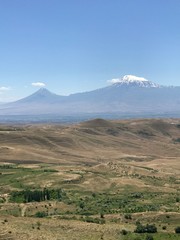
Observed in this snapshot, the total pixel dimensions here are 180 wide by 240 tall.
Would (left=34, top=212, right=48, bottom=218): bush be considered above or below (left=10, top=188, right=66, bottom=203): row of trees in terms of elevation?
above

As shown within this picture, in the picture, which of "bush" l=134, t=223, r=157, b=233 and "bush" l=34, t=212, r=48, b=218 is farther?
"bush" l=34, t=212, r=48, b=218

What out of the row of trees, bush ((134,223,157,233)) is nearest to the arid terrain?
the row of trees

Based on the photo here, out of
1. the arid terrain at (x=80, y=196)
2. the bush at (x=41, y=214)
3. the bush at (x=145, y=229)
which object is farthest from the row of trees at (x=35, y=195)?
the bush at (x=145, y=229)

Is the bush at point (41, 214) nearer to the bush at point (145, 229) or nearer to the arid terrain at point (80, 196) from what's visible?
the arid terrain at point (80, 196)

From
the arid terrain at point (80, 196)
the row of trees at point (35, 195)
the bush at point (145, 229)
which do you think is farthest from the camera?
the row of trees at point (35, 195)

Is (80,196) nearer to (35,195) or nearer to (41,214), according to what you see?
(35,195)

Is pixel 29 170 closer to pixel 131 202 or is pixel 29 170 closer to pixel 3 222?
pixel 131 202

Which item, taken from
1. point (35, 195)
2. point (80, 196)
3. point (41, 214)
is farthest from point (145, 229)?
point (35, 195)

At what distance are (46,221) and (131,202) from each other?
776 inches

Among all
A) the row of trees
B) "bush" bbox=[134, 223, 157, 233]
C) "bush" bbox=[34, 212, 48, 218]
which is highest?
"bush" bbox=[134, 223, 157, 233]

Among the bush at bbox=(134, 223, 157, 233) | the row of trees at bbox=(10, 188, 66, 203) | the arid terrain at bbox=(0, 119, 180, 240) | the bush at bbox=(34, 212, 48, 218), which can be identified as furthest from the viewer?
the row of trees at bbox=(10, 188, 66, 203)

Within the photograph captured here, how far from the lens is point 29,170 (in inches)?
3531

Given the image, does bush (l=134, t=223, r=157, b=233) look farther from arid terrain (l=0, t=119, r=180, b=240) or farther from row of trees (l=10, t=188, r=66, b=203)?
row of trees (l=10, t=188, r=66, b=203)

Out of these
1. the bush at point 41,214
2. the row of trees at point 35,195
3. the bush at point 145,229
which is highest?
the bush at point 145,229
